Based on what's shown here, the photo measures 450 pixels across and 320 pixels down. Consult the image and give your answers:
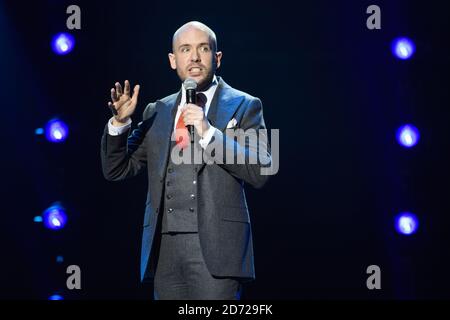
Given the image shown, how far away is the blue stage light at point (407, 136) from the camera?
12.4ft

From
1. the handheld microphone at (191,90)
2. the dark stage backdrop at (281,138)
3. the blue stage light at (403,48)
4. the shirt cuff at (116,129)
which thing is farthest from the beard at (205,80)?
the blue stage light at (403,48)

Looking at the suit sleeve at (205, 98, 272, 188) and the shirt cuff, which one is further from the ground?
the shirt cuff

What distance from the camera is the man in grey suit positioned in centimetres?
241

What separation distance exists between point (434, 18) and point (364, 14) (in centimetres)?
39

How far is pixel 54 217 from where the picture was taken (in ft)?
12.5

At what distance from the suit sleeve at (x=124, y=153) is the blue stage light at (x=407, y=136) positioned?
1581mm

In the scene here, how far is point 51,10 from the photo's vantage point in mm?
3832

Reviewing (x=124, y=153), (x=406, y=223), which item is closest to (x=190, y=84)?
(x=124, y=153)

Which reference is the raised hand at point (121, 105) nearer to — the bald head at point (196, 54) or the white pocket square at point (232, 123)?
the bald head at point (196, 54)

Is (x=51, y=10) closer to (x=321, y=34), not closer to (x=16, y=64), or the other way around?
(x=16, y=64)

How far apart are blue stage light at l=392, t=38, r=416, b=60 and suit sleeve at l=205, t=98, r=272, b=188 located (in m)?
1.49

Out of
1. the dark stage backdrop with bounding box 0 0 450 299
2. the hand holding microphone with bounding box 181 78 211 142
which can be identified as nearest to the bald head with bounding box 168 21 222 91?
the hand holding microphone with bounding box 181 78 211 142

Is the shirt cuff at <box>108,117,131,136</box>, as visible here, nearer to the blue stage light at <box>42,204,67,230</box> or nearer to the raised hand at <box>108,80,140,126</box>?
the raised hand at <box>108,80,140,126</box>

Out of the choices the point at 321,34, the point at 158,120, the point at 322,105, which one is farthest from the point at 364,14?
the point at 158,120
